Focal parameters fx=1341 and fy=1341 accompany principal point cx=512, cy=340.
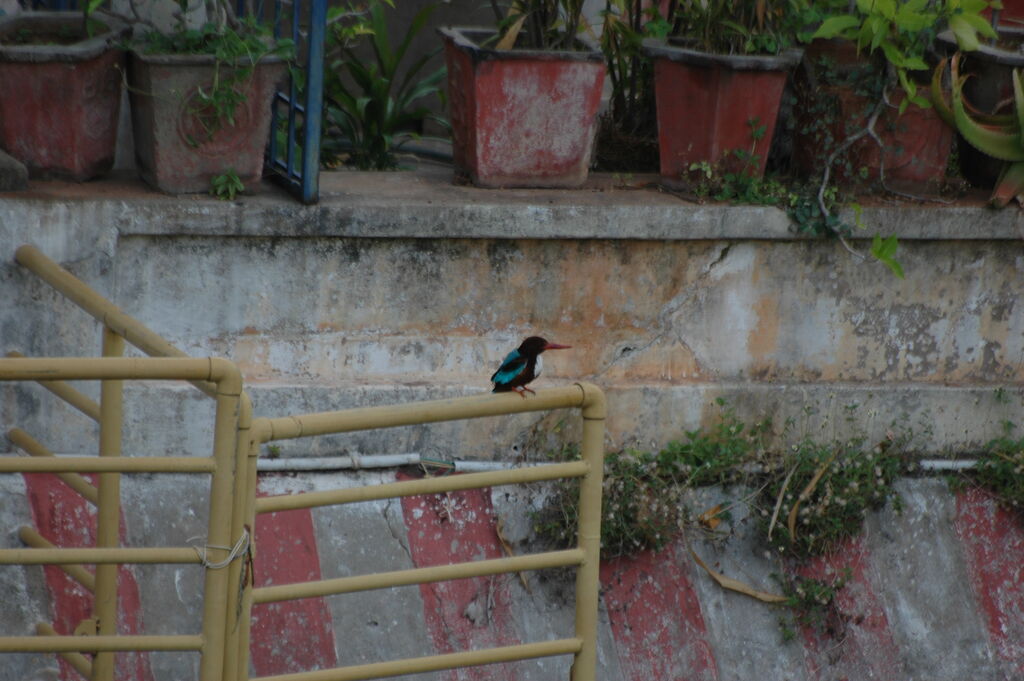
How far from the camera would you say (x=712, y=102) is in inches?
163

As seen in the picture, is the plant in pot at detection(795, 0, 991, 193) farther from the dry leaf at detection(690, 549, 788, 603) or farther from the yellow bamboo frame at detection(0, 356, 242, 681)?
the yellow bamboo frame at detection(0, 356, 242, 681)

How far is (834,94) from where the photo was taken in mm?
4266

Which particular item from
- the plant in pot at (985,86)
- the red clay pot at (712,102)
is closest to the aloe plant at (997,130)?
the plant in pot at (985,86)

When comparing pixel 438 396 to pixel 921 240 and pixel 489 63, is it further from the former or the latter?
pixel 921 240

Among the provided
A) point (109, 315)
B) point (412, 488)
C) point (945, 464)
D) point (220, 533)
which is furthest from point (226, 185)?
point (945, 464)

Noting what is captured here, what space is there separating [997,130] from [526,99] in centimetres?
152

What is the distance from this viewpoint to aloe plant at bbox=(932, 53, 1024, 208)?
416 cm

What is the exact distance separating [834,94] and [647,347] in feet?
3.32

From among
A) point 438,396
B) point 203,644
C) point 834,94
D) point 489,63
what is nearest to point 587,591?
point 203,644

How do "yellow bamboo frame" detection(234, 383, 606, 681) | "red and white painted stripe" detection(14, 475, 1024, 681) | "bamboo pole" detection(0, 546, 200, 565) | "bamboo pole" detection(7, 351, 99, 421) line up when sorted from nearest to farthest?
"bamboo pole" detection(0, 546, 200, 565) < "yellow bamboo frame" detection(234, 383, 606, 681) < "bamboo pole" detection(7, 351, 99, 421) < "red and white painted stripe" detection(14, 475, 1024, 681)

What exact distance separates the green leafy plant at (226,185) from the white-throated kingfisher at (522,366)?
3.32ft

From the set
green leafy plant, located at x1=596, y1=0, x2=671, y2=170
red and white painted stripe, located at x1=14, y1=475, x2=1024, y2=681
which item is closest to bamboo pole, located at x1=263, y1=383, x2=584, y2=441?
red and white painted stripe, located at x1=14, y1=475, x2=1024, y2=681

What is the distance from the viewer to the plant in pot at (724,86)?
412 cm

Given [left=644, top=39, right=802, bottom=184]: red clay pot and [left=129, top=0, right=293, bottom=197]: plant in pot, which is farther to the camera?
[left=644, top=39, right=802, bottom=184]: red clay pot
